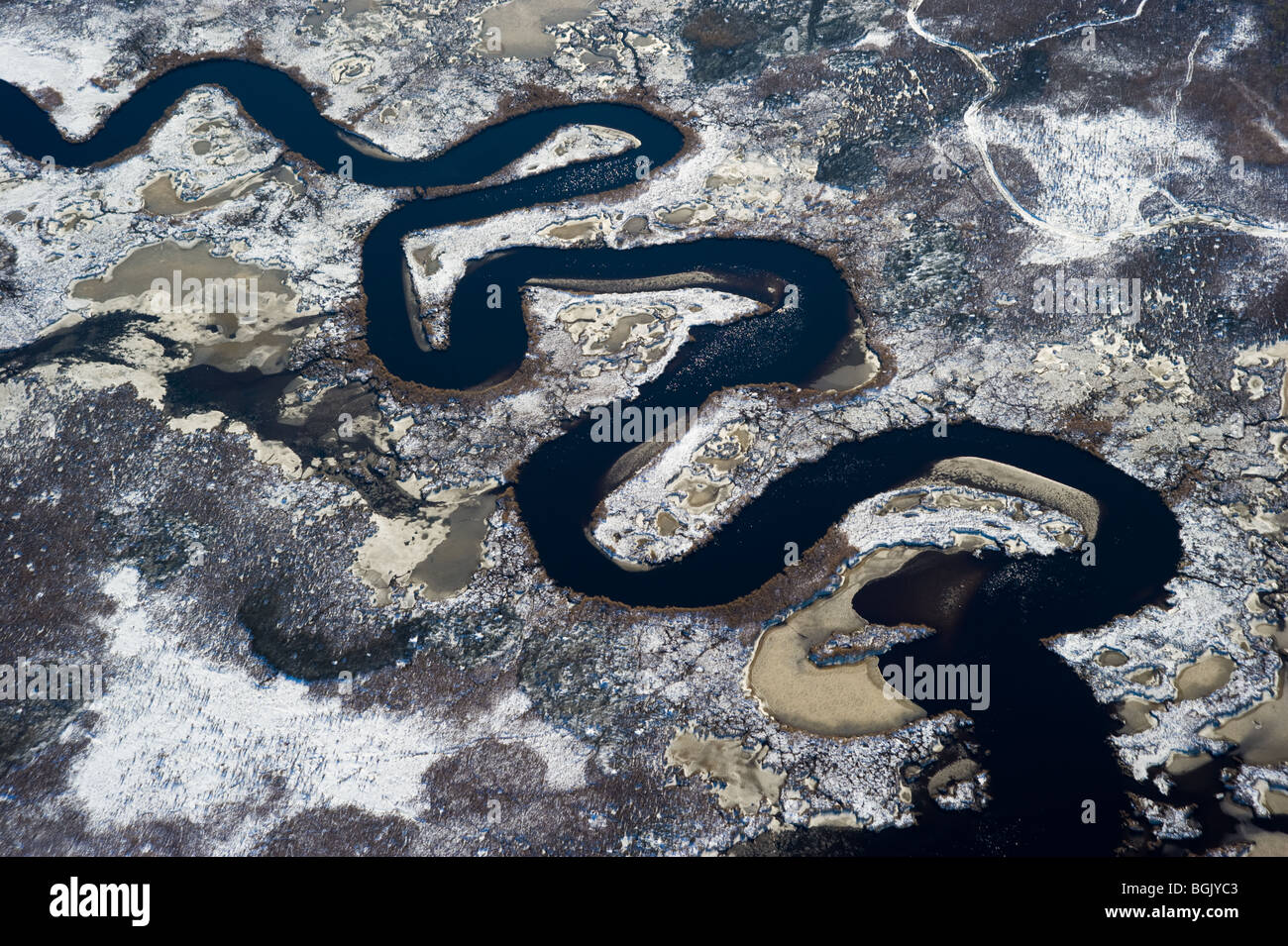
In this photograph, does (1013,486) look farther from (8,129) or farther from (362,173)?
(8,129)

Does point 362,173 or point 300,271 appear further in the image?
point 362,173

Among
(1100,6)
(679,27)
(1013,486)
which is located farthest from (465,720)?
(1100,6)

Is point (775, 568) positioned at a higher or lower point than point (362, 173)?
lower

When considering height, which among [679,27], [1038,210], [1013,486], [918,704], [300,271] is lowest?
[918,704]

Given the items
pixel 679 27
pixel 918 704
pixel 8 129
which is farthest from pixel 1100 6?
pixel 8 129

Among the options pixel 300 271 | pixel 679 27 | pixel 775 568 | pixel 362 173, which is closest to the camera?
pixel 775 568

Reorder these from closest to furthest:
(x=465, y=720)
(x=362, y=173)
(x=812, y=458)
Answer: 1. (x=465, y=720)
2. (x=812, y=458)
3. (x=362, y=173)
